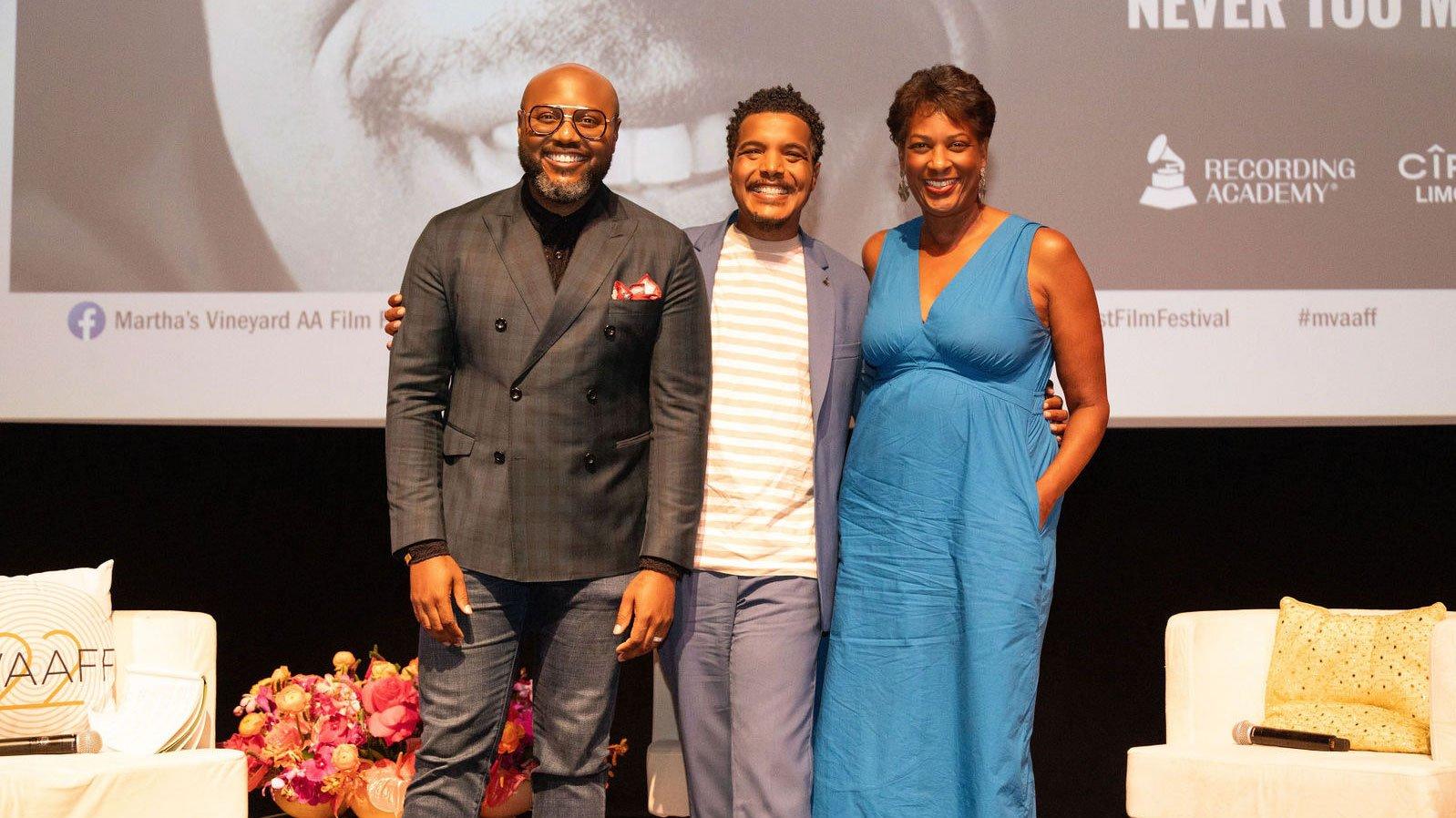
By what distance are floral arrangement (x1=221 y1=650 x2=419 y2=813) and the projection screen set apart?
73 centimetres

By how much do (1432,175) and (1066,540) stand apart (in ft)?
4.46

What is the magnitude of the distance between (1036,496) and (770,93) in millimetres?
838

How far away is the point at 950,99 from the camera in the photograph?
2.33 m

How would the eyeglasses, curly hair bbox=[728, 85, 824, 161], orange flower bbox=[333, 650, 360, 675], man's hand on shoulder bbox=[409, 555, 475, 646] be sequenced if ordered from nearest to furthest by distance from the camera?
man's hand on shoulder bbox=[409, 555, 475, 646] < the eyeglasses < curly hair bbox=[728, 85, 824, 161] < orange flower bbox=[333, 650, 360, 675]

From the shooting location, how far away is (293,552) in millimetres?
3953

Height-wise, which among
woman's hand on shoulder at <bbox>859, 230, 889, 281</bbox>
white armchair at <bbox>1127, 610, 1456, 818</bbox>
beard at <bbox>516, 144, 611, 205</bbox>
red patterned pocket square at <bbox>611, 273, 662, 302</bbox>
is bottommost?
white armchair at <bbox>1127, 610, 1456, 818</bbox>

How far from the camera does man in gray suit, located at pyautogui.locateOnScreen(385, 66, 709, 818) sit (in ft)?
6.72

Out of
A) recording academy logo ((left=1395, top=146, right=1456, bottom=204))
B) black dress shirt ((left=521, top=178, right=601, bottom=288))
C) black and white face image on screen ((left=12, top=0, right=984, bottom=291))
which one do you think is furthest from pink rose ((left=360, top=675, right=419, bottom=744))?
recording academy logo ((left=1395, top=146, right=1456, bottom=204))

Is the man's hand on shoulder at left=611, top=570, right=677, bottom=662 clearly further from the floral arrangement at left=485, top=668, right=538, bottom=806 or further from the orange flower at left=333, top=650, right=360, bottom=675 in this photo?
the orange flower at left=333, top=650, right=360, bottom=675

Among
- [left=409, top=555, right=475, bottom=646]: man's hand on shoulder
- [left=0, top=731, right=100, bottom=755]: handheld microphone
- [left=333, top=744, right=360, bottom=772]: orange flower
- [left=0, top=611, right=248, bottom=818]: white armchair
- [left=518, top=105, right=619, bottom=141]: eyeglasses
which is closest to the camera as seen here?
[left=409, top=555, right=475, bottom=646]: man's hand on shoulder

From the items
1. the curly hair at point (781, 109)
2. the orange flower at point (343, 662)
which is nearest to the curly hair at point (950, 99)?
the curly hair at point (781, 109)

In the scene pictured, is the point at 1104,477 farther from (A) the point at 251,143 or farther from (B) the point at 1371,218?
(A) the point at 251,143

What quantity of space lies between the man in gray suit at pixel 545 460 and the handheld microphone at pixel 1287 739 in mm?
1583

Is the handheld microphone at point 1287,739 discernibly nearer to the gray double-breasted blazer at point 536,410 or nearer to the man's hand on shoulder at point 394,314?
the gray double-breasted blazer at point 536,410
